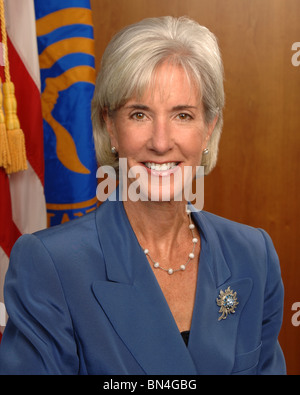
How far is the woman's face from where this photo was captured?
3.77 feet

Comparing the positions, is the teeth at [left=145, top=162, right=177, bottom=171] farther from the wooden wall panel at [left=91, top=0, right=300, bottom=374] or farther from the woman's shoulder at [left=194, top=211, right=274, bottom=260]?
the wooden wall panel at [left=91, top=0, right=300, bottom=374]

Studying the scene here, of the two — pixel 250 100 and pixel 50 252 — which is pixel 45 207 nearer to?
pixel 50 252

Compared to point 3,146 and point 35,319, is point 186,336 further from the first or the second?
point 3,146

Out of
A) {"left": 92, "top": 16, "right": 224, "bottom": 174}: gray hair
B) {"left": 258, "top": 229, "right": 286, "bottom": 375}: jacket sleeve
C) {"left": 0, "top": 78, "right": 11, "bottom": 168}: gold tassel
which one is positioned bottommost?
{"left": 258, "top": 229, "right": 286, "bottom": 375}: jacket sleeve

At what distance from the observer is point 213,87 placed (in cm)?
121

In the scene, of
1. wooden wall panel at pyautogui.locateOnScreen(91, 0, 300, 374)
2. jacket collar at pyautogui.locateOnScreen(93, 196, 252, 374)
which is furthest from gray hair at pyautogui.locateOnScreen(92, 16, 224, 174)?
wooden wall panel at pyautogui.locateOnScreen(91, 0, 300, 374)

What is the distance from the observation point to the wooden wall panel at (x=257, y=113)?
7.23ft

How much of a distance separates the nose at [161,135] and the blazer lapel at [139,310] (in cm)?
22

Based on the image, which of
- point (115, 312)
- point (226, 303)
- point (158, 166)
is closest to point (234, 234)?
point (226, 303)

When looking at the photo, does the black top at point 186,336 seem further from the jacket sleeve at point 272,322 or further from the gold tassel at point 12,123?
the gold tassel at point 12,123

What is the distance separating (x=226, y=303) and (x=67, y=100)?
908mm

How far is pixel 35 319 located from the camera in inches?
41.6

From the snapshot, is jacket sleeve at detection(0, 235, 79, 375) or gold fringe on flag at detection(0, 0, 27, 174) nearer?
jacket sleeve at detection(0, 235, 79, 375)

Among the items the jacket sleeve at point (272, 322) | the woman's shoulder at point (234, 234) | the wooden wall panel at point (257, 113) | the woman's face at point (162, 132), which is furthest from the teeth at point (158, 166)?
the wooden wall panel at point (257, 113)
